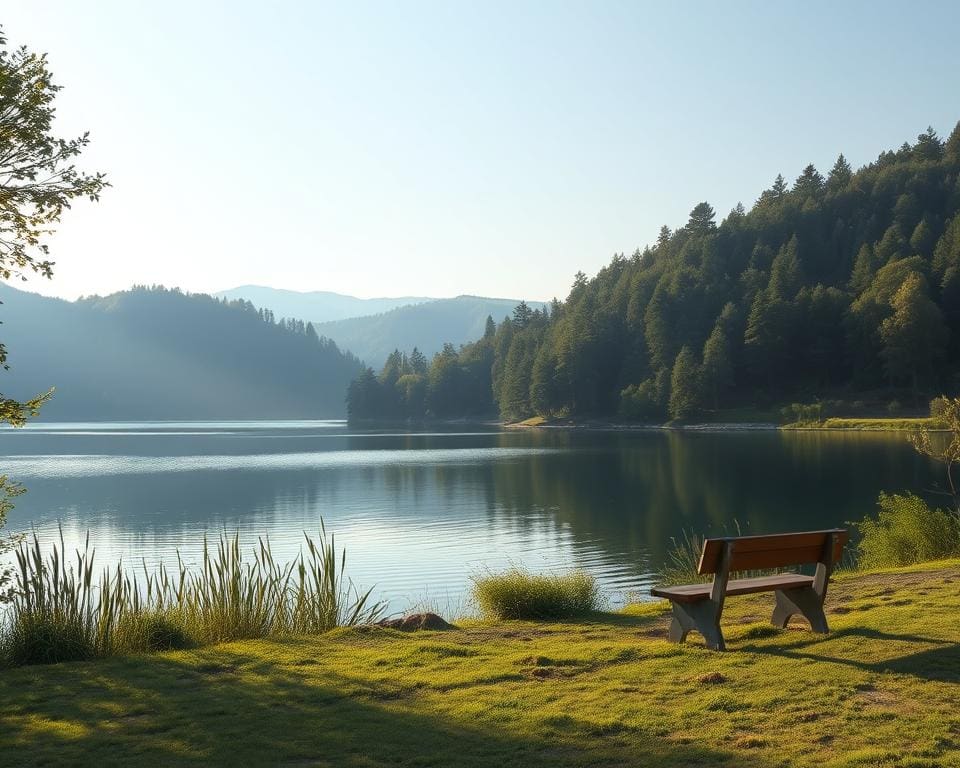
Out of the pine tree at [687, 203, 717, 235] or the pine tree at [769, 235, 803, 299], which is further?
the pine tree at [687, 203, 717, 235]

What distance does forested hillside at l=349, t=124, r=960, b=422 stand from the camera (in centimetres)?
10600

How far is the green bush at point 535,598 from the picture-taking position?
12.0 meters

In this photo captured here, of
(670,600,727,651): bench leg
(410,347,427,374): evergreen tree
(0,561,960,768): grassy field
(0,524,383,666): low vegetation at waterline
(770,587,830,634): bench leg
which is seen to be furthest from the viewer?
(410,347,427,374): evergreen tree

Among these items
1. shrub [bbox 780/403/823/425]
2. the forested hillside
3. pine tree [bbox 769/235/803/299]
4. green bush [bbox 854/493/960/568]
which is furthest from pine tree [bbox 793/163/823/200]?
green bush [bbox 854/493/960/568]

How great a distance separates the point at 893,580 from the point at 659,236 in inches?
6764

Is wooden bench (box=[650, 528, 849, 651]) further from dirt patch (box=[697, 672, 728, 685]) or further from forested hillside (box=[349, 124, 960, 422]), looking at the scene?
forested hillside (box=[349, 124, 960, 422])

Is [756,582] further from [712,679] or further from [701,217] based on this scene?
[701,217]

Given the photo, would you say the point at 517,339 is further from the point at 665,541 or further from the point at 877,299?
the point at 665,541

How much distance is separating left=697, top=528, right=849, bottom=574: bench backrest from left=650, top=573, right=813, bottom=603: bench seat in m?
0.33

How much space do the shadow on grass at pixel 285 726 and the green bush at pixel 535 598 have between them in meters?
4.05

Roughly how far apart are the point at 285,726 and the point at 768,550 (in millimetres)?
Result: 4581

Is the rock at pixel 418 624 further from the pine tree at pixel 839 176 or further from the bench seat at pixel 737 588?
the pine tree at pixel 839 176

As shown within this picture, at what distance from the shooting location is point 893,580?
12625 millimetres

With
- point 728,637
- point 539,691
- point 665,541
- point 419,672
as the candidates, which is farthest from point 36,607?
point 665,541
